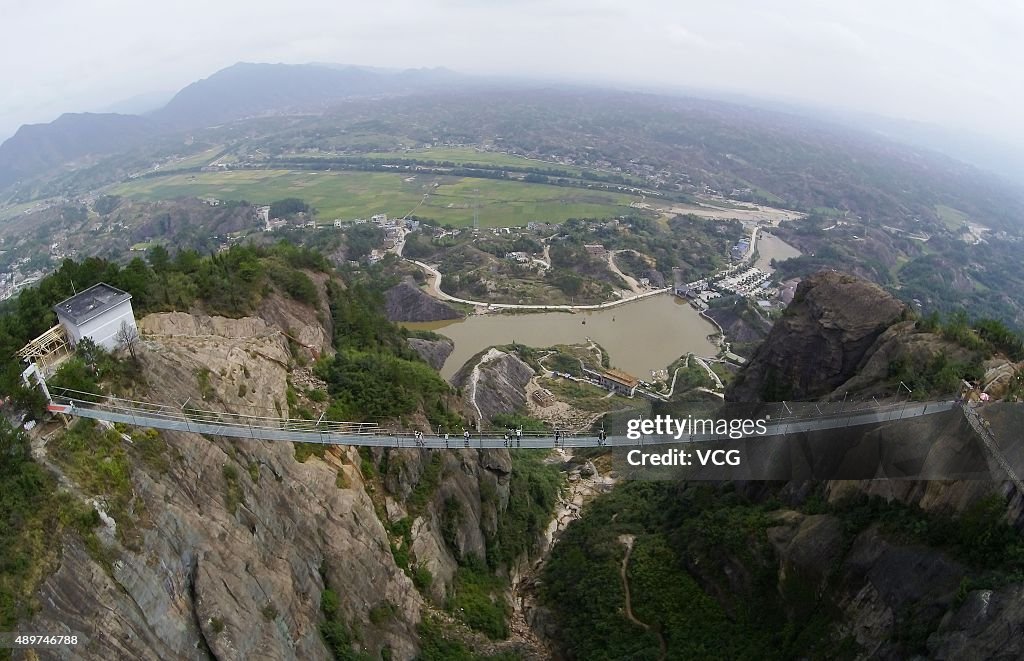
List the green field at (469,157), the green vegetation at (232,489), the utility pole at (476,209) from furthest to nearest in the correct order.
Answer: the green field at (469,157) → the utility pole at (476,209) → the green vegetation at (232,489)

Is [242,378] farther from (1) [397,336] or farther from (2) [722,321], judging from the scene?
(2) [722,321]

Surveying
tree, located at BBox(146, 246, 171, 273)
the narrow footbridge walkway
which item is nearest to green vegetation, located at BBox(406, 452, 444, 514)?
the narrow footbridge walkway

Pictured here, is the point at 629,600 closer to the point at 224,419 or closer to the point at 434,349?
the point at 224,419

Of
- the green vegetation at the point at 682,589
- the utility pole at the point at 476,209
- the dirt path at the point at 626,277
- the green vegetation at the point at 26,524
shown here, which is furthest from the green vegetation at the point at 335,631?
the utility pole at the point at 476,209

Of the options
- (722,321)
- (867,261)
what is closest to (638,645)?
(722,321)

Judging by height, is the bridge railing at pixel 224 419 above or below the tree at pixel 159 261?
below

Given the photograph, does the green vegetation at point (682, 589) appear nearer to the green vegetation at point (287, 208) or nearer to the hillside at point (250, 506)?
the hillside at point (250, 506)

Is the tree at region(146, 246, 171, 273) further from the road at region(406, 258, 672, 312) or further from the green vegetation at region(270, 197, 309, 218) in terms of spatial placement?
the green vegetation at region(270, 197, 309, 218)
